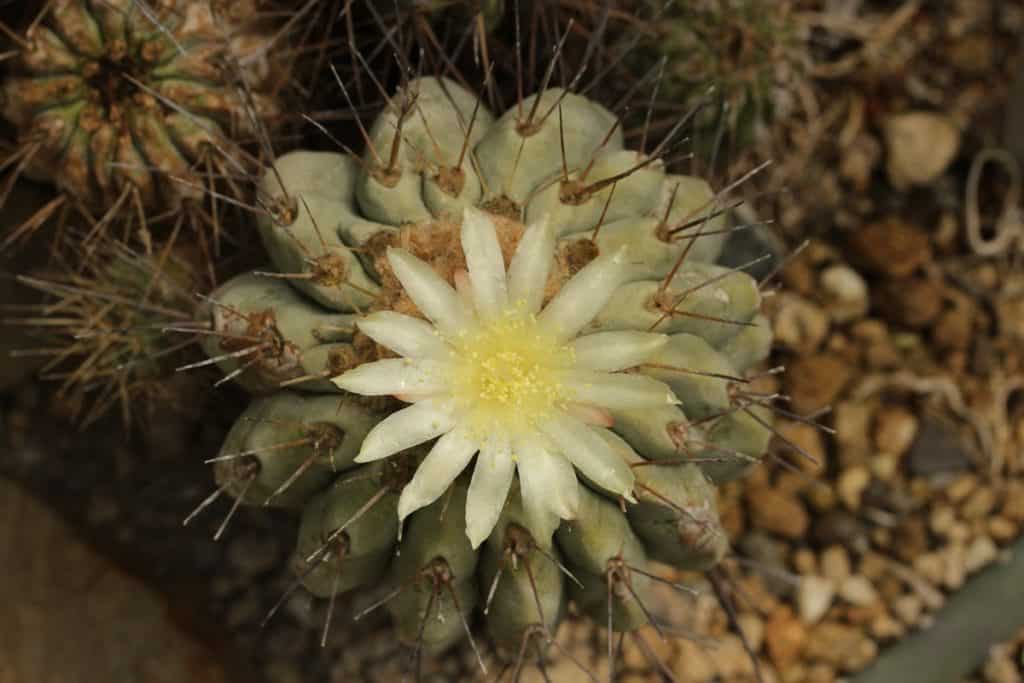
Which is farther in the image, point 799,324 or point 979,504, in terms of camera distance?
A: point 799,324

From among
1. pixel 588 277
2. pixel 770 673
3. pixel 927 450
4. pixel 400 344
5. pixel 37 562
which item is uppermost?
pixel 588 277

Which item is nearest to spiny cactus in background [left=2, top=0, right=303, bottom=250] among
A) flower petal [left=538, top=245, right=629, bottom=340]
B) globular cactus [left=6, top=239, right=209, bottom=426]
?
globular cactus [left=6, top=239, right=209, bottom=426]

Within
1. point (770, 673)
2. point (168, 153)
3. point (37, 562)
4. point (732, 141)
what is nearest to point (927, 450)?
point (770, 673)

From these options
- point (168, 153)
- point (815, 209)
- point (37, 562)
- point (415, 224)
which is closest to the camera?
point (415, 224)

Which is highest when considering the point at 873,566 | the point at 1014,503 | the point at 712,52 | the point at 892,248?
the point at 712,52

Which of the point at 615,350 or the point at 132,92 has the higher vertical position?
the point at 615,350

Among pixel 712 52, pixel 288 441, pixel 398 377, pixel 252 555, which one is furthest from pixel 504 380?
pixel 252 555

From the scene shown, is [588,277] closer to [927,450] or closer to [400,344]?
[400,344]

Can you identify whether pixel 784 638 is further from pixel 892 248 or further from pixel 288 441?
pixel 288 441
